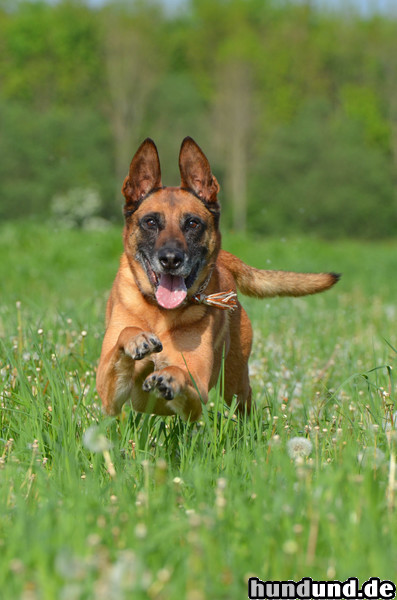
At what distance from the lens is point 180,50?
56.1 m

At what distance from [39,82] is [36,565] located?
53124mm

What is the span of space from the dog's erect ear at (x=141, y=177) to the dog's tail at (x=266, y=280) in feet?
2.81

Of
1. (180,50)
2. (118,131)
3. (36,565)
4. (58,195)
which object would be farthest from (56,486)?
(180,50)

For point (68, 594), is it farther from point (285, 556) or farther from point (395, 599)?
point (395, 599)

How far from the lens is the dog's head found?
377 centimetres

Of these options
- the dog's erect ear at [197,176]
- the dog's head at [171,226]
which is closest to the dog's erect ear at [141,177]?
the dog's head at [171,226]

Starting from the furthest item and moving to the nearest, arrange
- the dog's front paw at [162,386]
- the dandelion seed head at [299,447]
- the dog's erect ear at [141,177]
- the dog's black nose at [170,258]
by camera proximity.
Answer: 1. the dog's erect ear at [141,177]
2. the dog's black nose at [170,258]
3. the dog's front paw at [162,386]
4. the dandelion seed head at [299,447]

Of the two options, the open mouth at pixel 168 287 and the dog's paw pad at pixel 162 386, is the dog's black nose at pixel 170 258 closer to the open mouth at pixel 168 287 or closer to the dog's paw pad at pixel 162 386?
the open mouth at pixel 168 287

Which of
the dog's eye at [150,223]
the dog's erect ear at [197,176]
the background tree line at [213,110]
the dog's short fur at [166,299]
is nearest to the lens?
Result: the dog's short fur at [166,299]

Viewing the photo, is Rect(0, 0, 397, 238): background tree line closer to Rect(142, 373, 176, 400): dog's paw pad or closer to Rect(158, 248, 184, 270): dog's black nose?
Rect(158, 248, 184, 270): dog's black nose

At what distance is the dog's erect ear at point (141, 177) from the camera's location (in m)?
4.09

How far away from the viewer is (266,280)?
486cm

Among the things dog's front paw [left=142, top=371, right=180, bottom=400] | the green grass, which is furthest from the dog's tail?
dog's front paw [left=142, top=371, right=180, bottom=400]

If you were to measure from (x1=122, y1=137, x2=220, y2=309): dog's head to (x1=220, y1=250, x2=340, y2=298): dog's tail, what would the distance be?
27.5 inches
